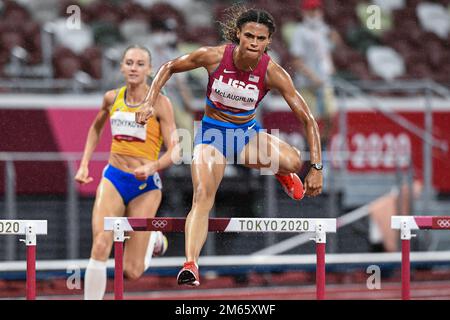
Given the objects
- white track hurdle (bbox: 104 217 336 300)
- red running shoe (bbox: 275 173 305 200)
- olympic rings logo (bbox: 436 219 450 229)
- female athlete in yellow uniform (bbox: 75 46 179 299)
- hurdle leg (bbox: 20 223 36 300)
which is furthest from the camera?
female athlete in yellow uniform (bbox: 75 46 179 299)

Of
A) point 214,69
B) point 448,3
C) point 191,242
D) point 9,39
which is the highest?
point 448,3

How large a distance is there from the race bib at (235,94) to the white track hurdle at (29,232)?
1.47 m

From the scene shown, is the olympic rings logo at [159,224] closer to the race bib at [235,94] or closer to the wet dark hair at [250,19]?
the race bib at [235,94]

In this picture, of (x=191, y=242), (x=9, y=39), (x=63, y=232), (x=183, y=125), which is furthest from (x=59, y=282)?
(x=191, y=242)

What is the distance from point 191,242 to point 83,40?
829cm

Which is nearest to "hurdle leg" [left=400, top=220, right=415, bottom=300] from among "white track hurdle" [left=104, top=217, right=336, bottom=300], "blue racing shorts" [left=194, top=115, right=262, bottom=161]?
"white track hurdle" [left=104, top=217, right=336, bottom=300]

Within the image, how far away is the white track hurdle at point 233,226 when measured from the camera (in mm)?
7191

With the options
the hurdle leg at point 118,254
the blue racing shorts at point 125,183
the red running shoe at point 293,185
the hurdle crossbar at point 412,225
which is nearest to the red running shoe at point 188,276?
the hurdle leg at point 118,254

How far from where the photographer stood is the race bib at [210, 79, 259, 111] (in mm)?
7148

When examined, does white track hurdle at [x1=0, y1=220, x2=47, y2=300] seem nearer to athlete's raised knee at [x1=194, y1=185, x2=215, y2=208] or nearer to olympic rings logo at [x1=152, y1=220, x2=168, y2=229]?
olympic rings logo at [x1=152, y1=220, x2=168, y2=229]

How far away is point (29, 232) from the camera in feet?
23.4

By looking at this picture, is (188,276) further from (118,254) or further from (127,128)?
(127,128)
